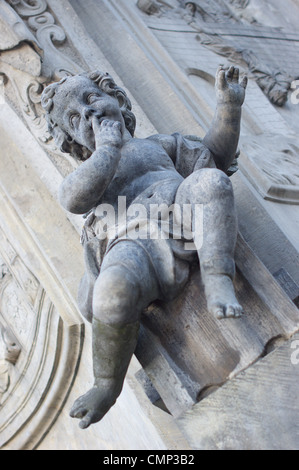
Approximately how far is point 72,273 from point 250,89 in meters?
1.61

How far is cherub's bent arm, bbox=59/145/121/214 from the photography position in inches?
97.0

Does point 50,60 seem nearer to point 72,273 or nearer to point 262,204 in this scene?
point 72,273

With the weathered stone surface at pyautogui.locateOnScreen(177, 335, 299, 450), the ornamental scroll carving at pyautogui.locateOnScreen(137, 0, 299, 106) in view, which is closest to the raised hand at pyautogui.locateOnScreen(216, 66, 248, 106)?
the weathered stone surface at pyautogui.locateOnScreen(177, 335, 299, 450)

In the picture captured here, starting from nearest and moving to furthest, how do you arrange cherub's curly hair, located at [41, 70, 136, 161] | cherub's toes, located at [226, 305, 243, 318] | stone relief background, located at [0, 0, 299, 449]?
cherub's toes, located at [226, 305, 243, 318], cherub's curly hair, located at [41, 70, 136, 161], stone relief background, located at [0, 0, 299, 449]

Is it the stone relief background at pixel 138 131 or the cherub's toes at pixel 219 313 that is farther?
the stone relief background at pixel 138 131

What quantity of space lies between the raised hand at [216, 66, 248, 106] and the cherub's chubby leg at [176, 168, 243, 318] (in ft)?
1.42

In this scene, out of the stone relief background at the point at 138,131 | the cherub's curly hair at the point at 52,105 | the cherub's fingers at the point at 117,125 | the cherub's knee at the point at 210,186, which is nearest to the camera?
the cherub's knee at the point at 210,186

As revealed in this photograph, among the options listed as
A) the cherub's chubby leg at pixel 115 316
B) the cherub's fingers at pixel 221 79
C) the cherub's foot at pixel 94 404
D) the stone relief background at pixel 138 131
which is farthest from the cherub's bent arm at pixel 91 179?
the stone relief background at pixel 138 131

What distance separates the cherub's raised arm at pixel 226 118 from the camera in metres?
2.67

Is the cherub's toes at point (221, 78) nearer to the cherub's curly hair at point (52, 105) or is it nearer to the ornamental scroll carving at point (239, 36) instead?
the cherub's curly hair at point (52, 105)

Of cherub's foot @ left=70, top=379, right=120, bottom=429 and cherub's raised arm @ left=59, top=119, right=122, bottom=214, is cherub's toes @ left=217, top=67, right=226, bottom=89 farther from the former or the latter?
cherub's foot @ left=70, top=379, right=120, bottom=429

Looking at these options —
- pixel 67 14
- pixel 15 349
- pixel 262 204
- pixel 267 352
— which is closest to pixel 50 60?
pixel 67 14

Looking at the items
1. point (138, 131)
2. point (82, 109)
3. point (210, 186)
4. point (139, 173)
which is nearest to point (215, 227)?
point (210, 186)

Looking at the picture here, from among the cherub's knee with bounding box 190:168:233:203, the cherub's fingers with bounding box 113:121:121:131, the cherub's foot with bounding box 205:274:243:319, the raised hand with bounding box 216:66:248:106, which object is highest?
the cherub's fingers with bounding box 113:121:121:131
